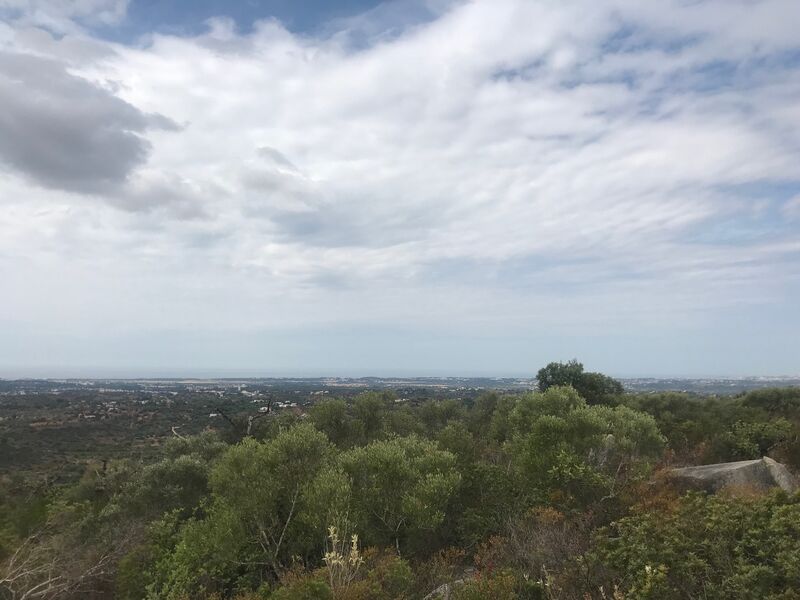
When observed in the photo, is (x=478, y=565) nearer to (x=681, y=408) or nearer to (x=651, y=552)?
(x=651, y=552)

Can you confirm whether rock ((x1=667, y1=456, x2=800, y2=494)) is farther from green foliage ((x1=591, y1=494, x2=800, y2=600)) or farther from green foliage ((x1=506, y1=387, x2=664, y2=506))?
green foliage ((x1=591, y1=494, x2=800, y2=600))

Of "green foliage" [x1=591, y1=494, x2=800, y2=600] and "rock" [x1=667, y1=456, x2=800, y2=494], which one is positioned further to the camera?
"rock" [x1=667, y1=456, x2=800, y2=494]

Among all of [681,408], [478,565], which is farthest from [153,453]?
[681,408]

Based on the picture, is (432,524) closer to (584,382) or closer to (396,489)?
(396,489)

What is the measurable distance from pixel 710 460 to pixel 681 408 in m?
32.5

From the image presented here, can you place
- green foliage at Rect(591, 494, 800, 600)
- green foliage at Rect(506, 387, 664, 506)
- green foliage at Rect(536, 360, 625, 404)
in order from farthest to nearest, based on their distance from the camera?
green foliage at Rect(536, 360, 625, 404) < green foliage at Rect(506, 387, 664, 506) < green foliage at Rect(591, 494, 800, 600)

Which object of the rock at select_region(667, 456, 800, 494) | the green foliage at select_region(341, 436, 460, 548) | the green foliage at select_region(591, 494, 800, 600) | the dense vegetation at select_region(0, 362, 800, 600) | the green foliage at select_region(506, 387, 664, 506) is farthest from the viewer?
the green foliage at select_region(341, 436, 460, 548)

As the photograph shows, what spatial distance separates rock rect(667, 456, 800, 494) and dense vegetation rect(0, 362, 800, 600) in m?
2.54

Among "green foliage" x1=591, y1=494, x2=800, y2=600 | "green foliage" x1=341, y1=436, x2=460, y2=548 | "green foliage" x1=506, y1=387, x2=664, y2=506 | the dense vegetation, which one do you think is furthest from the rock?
"green foliage" x1=341, y1=436, x2=460, y2=548

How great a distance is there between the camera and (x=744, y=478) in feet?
87.1

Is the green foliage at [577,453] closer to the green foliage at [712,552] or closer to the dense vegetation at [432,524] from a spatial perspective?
the dense vegetation at [432,524]

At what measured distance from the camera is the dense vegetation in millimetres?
15531

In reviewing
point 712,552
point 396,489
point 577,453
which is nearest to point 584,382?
point 577,453

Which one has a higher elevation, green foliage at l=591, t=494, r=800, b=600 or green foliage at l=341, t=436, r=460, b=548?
green foliage at l=591, t=494, r=800, b=600
